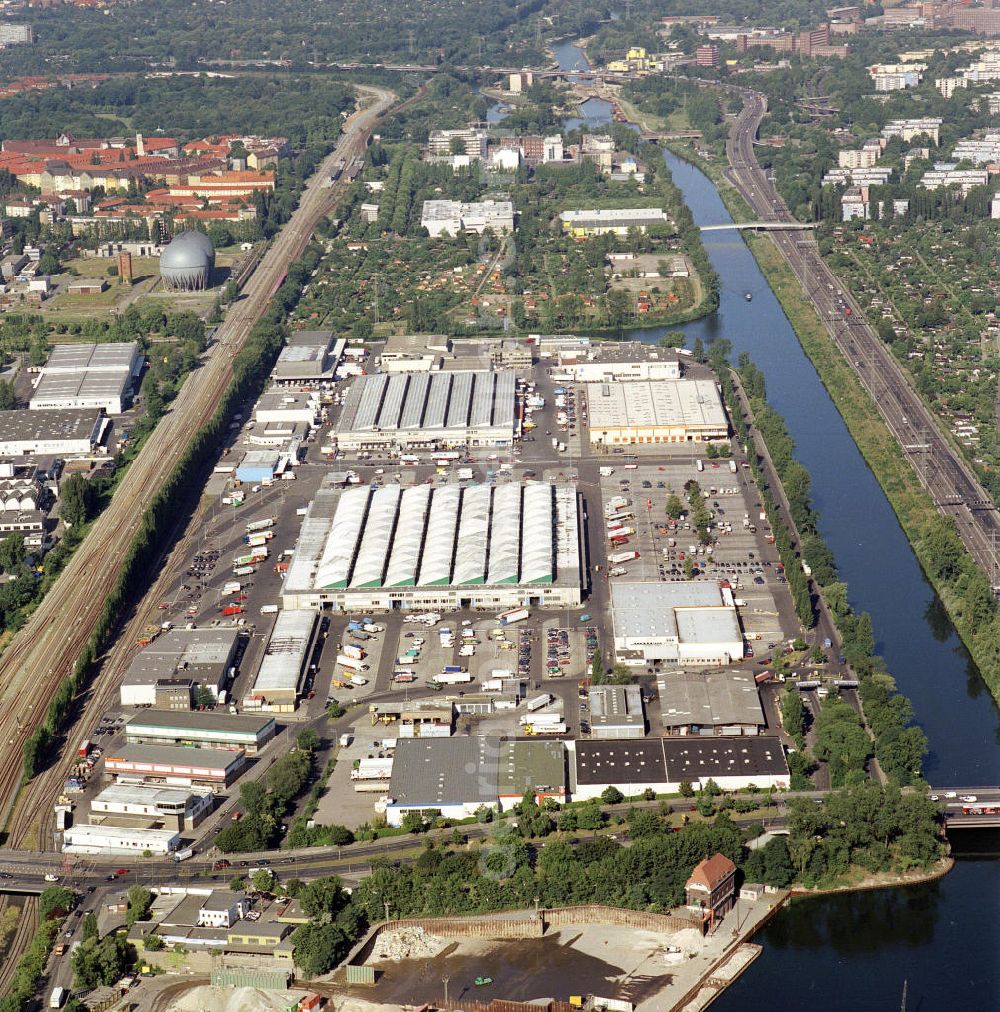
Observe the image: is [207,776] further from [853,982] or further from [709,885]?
[853,982]

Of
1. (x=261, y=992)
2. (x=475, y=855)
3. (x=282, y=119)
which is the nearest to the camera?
(x=261, y=992)

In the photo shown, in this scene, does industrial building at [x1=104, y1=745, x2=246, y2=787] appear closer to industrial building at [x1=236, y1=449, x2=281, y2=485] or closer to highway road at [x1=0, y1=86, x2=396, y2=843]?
highway road at [x1=0, y1=86, x2=396, y2=843]

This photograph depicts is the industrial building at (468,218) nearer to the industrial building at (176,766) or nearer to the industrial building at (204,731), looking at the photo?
the industrial building at (204,731)

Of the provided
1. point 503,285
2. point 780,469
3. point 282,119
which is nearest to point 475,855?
point 780,469

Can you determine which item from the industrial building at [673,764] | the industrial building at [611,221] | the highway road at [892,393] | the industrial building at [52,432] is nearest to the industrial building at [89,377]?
the industrial building at [52,432]

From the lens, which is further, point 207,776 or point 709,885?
point 207,776

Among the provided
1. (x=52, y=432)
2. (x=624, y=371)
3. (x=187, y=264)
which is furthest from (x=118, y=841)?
(x=187, y=264)

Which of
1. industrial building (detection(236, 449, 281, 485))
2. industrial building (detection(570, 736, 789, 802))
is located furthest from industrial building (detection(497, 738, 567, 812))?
industrial building (detection(236, 449, 281, 485))

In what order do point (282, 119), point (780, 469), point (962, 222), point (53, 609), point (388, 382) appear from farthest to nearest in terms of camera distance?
1. point (282, 119)
2. point (962, 222)
3. point (388, 382)
4. point (780, 469)
5. point (53, 609)
